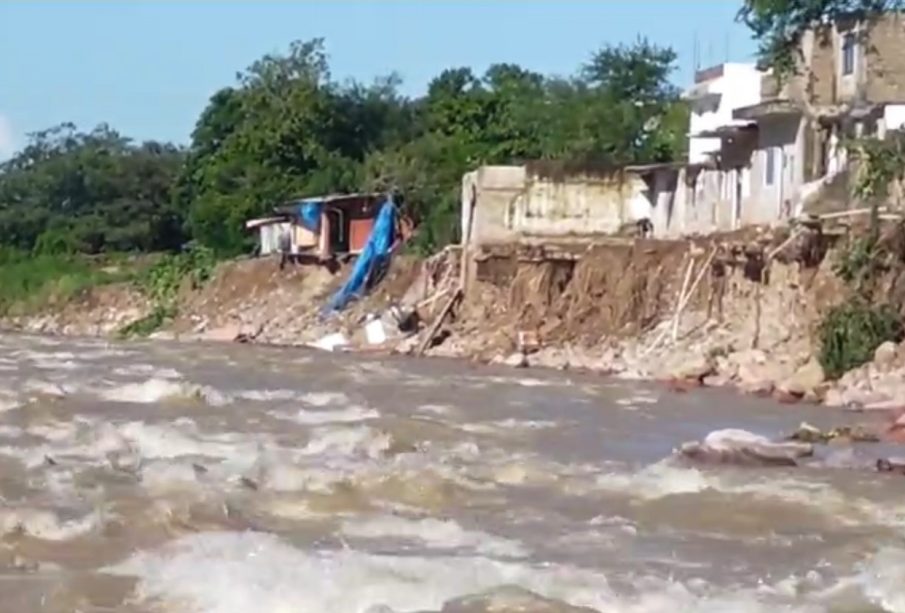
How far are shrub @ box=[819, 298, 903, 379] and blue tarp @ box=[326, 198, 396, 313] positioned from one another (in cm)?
2397

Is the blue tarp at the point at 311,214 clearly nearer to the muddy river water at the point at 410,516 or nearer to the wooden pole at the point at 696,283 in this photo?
the wooden pole at the point at 696,283

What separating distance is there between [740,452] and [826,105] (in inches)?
1063

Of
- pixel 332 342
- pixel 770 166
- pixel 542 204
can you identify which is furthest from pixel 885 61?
pixel 332 342

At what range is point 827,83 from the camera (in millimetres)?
42344

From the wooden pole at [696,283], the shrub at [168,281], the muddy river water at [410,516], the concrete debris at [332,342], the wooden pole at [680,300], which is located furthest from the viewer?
the shrub at [168,281]

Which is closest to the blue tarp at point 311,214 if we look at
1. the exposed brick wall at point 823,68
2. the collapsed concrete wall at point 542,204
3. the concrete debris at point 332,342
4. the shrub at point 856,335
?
the concrete debris at point 332,342

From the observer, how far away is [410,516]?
39.6 feet

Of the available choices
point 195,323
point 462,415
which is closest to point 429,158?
point 195,323

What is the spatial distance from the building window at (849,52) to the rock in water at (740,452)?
25489 millimetres

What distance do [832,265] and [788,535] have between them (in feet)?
64.8

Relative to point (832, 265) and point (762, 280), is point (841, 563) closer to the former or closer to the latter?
point (832, 265)

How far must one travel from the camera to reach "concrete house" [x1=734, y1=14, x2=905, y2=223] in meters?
40.1

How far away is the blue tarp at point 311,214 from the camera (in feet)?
193

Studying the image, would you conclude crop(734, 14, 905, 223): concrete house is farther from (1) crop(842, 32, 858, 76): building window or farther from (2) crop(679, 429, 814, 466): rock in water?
(2) crop(679, 429, 814, 466): rock in water
